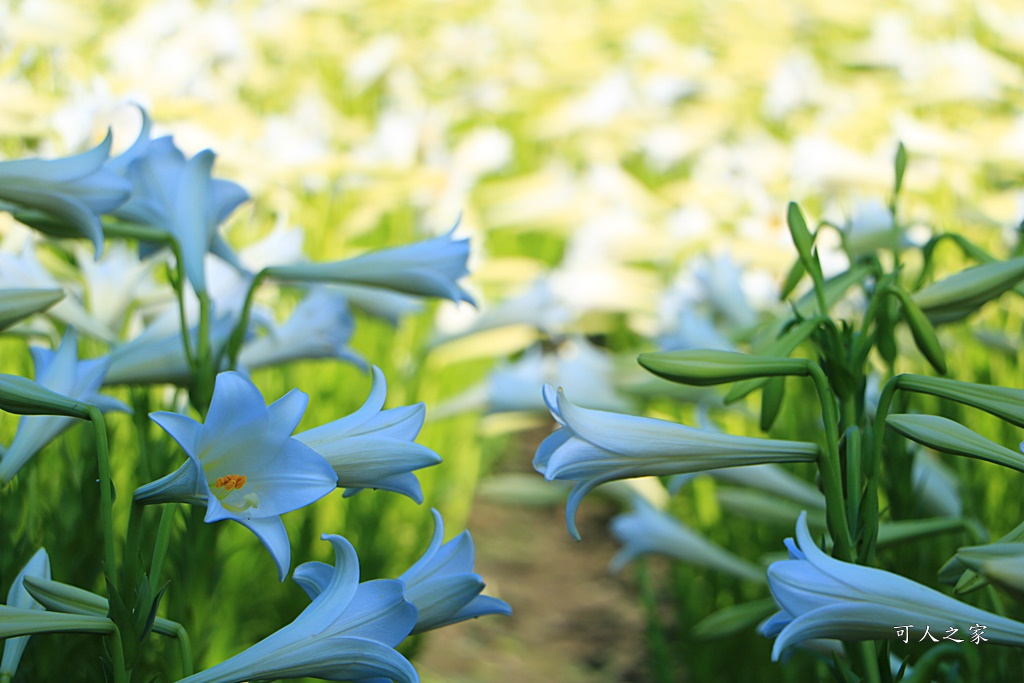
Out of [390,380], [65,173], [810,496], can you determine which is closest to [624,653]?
[390,380]

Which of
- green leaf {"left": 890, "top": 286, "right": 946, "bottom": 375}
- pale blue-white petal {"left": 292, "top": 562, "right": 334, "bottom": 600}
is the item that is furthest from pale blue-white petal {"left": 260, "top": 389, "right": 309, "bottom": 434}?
green leaf {"left": 890, "top": 286, "right": 946, "bottom": 375}

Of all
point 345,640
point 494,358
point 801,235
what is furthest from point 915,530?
point 494,358

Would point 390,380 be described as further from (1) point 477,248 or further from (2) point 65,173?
(2) point 65,173

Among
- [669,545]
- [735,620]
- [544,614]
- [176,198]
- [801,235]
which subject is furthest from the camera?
[544,614]

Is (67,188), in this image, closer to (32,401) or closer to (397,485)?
(32,401)

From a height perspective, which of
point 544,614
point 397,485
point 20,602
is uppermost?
point 397,485

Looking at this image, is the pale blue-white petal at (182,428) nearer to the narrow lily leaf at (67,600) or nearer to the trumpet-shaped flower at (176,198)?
the narrow lily leaf at (67,600)
